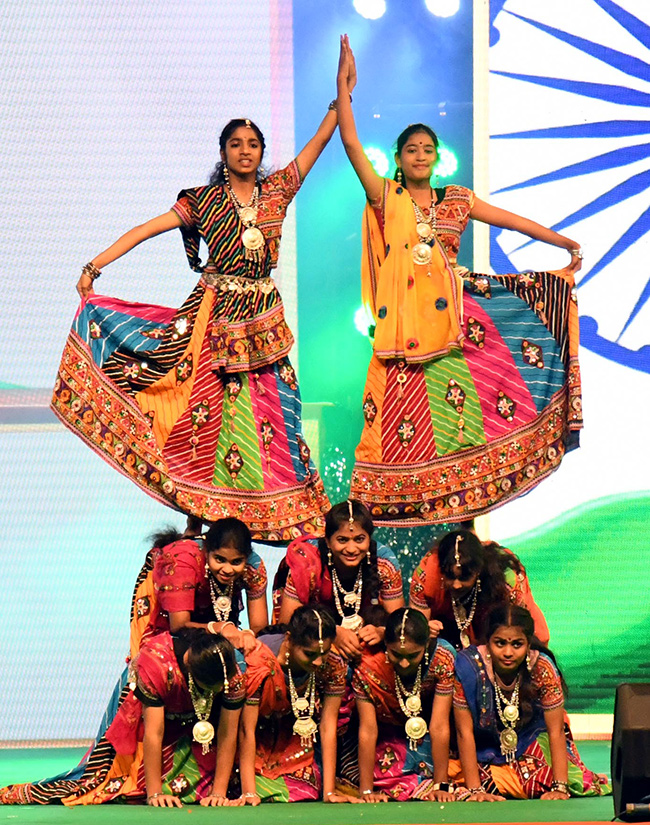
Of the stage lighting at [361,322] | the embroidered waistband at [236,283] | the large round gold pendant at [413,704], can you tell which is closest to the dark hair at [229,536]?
the large round gold pendant at [413,704]

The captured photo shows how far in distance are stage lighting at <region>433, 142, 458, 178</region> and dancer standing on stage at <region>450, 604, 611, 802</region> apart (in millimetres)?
1967

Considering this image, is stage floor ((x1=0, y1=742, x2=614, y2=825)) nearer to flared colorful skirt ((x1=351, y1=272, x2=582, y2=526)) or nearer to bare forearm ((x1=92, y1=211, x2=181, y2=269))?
flared colorful skirt ((x1=351, y1=272, x2=582, y2=526))

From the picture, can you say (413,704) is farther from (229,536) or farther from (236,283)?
(236,283)

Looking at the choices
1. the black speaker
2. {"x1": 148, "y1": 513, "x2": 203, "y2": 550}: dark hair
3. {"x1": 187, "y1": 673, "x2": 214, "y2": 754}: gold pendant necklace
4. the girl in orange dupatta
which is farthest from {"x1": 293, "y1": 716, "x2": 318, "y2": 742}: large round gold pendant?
the black speaker

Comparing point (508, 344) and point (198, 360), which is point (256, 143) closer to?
point (198, 360)

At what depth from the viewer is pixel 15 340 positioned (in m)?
5.92

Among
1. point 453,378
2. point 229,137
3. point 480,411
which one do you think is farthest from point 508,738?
point 229,137

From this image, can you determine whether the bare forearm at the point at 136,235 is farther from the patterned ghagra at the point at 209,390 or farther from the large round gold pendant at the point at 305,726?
the large round gold pendant at the point at 305,726

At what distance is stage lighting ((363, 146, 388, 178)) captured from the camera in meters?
5.92

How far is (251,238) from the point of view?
16.7 feet

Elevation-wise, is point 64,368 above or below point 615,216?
below

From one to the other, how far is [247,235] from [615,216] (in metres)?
1.67

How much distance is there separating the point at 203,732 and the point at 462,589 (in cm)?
87

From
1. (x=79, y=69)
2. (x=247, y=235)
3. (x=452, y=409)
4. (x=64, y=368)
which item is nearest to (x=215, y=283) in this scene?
(x=247, y=235)
